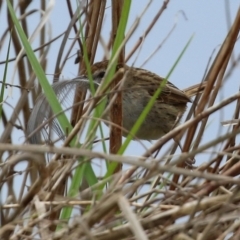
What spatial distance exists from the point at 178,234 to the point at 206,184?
15 cm


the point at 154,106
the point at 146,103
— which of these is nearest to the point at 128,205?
the point at 146,103

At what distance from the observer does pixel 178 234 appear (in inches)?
41.9

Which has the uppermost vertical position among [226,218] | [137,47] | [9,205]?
[137,47]

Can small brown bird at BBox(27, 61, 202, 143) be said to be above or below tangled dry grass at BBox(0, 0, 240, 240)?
above

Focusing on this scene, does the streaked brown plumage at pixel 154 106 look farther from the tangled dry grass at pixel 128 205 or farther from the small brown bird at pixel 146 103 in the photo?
the tangled dry grass at pixel 128 205

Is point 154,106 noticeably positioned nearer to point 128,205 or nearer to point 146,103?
point 146,103

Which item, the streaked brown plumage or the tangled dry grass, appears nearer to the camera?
the tangled dry grass

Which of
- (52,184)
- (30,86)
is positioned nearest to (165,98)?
(30,86)

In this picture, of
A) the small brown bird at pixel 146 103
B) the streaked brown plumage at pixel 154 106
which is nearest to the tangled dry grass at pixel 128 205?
the small brown bird at pixel 146 103

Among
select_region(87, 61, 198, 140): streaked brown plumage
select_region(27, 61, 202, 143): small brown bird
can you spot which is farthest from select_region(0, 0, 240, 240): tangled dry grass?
select_region(87, 61, 198, 140): streaked brown plumage

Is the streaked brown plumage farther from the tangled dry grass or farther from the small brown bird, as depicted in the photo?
the tangled dry grass

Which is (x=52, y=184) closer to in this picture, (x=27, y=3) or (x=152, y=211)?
(x=152, y=211)

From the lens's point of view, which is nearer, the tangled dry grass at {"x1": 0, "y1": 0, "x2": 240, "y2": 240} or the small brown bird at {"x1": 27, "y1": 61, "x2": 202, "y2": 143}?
the tangled dry grass at {"x1": 0, "y1": 0, "x2": 240, "y2": 240}

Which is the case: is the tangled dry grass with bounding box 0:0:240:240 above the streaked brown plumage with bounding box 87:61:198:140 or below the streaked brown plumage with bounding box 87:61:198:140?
below
